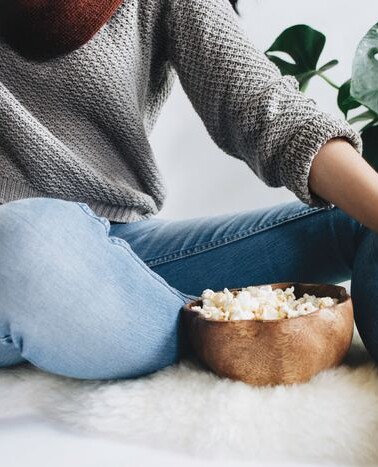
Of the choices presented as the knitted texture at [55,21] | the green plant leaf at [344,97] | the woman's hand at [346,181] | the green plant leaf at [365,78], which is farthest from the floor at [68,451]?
the green plant leaf at [344,97]

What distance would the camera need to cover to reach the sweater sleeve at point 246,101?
824 millimetres

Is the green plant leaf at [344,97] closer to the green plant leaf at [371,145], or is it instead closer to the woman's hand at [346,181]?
the green plant leaf at [371,145]

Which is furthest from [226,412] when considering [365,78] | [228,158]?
[228,158]

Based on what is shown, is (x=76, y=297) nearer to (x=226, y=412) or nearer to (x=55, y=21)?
(x=226, y=412)

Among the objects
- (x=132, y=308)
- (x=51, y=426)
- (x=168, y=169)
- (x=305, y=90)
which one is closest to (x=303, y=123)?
(x=132, y=308)

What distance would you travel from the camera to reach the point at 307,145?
81 centimetres

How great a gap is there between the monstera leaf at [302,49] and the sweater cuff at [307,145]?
64 centimetres

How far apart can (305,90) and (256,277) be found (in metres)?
0.70

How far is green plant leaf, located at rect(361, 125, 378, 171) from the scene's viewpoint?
135cm

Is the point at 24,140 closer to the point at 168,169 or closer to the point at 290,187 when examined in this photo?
the point at 290,187

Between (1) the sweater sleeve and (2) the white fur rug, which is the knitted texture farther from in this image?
(2) the white fur rug

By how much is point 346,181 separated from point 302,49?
73 centimetres

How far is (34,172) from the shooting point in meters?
0.97

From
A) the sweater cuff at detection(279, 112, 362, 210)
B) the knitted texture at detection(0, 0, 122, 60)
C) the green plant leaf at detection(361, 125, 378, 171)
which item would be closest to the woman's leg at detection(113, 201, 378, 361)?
the sweater cuff at detection(279, 112, 362, 210)
